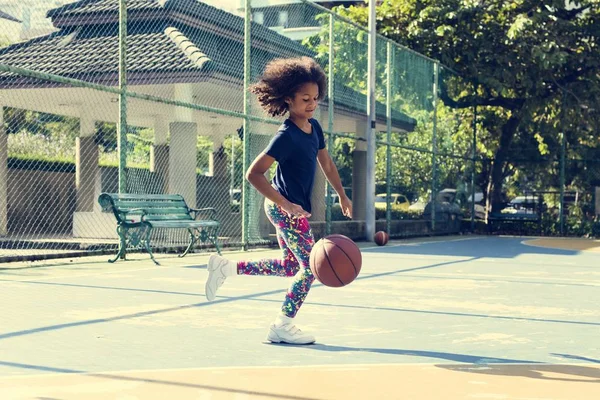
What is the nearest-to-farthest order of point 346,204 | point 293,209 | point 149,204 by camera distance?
point 293,209 < point 346,204 < point 149,204

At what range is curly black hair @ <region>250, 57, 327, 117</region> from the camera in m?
6.32

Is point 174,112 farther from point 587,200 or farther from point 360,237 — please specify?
point 587,200

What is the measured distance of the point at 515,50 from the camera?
26.0 metres

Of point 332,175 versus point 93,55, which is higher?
point 93,55

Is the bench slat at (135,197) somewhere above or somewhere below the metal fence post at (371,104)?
below

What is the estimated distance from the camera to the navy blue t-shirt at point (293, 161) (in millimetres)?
6102

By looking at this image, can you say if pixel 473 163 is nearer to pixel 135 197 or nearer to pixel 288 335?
pixel 135 197

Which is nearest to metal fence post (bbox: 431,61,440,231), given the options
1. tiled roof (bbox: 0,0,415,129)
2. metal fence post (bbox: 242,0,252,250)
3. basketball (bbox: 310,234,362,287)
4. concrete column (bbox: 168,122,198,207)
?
tiled roof (bbox: 0,0,415,129)

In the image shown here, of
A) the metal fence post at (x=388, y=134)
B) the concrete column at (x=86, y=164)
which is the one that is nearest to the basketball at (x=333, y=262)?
the metal fence post at (x=388, y=134)

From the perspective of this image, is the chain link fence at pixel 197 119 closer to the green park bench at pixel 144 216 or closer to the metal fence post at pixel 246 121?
the metal fence post at pixel 246 121

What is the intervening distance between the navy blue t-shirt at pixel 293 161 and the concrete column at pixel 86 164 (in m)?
16.6

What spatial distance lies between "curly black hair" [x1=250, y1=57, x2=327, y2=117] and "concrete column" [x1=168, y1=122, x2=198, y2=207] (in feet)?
43.5

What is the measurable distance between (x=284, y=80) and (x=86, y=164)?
1747 centimetres

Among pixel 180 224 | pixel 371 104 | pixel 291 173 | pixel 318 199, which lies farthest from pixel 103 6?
pixel 291 173
